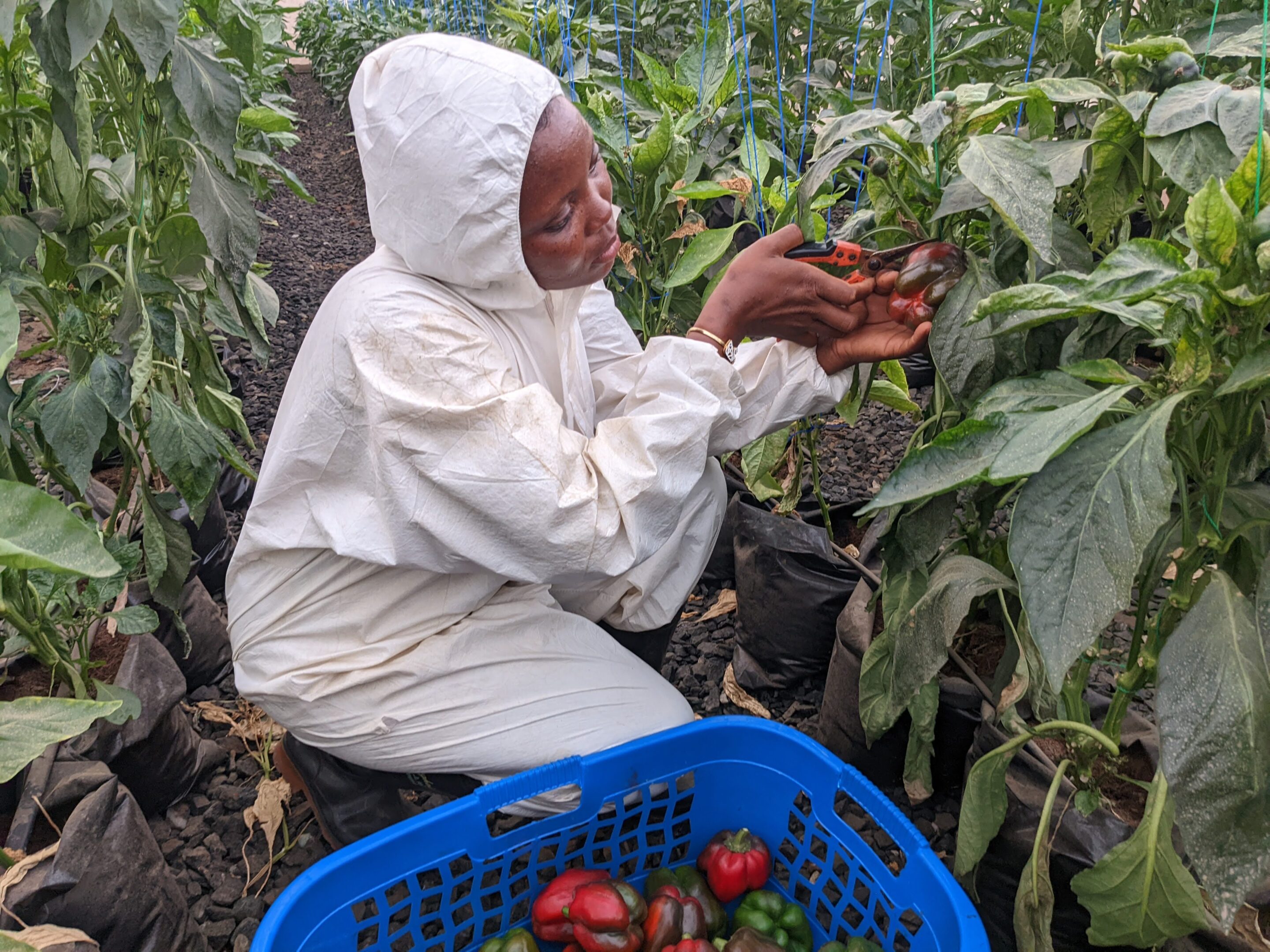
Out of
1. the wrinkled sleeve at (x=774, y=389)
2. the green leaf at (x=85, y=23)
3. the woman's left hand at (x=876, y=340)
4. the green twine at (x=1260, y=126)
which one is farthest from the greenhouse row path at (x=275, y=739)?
the green leaf at (x=85, y=23)

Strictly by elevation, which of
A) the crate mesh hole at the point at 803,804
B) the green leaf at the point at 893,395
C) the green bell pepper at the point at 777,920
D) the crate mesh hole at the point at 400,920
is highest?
the green leaf at the point at 893,395

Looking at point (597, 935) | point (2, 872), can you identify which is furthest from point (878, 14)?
point (2, 872)

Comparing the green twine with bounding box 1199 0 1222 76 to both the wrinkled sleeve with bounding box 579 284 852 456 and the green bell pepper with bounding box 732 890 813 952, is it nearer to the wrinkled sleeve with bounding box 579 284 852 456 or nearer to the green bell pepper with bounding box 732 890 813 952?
the wrinkled sleeve with bounding box 579 284 852 456

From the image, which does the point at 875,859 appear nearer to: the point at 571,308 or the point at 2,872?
the point at 571,308

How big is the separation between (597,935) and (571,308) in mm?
940

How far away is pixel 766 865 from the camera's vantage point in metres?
1.56

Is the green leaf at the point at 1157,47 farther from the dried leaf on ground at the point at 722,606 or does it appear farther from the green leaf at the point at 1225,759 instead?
the dried leaf on ground at the point at 722,606

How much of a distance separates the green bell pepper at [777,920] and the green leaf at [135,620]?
104 cm

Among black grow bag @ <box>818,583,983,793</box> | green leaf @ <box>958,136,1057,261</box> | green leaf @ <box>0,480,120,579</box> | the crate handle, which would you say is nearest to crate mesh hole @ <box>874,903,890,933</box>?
black grow bag @ <box>818,583,983,793</box>

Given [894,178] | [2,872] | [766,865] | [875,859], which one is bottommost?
[766,865]

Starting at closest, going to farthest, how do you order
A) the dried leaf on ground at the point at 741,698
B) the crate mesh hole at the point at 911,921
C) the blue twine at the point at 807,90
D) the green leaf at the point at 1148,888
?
the green leaf at the point at 1148,888, the crate mesh hole at the point at 911,921, the dried leaf on ground at the point at 741,698, the blue twine at the point at 807,90

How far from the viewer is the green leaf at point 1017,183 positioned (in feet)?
3.45

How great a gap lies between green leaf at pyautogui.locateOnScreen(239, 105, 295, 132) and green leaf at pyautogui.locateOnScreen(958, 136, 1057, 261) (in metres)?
1.58

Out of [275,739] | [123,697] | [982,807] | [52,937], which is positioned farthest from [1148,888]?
[275,739]
